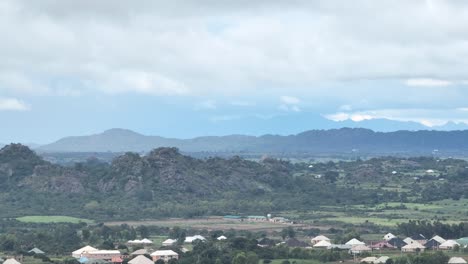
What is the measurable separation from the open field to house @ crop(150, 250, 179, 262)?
997 inches

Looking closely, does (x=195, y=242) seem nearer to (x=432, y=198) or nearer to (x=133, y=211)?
(x=133, y=211)

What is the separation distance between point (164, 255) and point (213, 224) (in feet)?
106

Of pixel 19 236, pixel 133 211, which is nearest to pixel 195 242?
pixel 19 236

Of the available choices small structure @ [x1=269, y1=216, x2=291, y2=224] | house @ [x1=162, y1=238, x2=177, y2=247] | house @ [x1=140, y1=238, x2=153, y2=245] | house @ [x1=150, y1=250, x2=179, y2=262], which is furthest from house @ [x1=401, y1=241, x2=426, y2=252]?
small structure @ [x1=269, y1=216, x2=291, y2=224]

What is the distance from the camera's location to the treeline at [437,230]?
99.2 metres

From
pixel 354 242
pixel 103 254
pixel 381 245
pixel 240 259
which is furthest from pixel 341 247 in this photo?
pixel 103 254

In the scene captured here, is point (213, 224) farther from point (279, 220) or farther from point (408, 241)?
point (408, 241)

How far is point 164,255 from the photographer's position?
84188mm

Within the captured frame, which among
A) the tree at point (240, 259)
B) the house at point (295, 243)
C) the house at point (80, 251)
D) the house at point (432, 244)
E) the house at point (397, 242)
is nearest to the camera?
the tree at point (240, 259)

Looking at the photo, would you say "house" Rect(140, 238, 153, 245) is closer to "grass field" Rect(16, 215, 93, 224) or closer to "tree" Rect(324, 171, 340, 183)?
"grass field" Rect(16, 215, 93, 224)

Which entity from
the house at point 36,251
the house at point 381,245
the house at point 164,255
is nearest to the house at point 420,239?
the house at point 381,245

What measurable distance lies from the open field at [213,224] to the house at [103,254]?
26.1 meters

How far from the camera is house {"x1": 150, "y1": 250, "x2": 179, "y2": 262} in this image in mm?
83688

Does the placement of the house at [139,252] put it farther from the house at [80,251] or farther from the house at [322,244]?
the house at [322,244]
